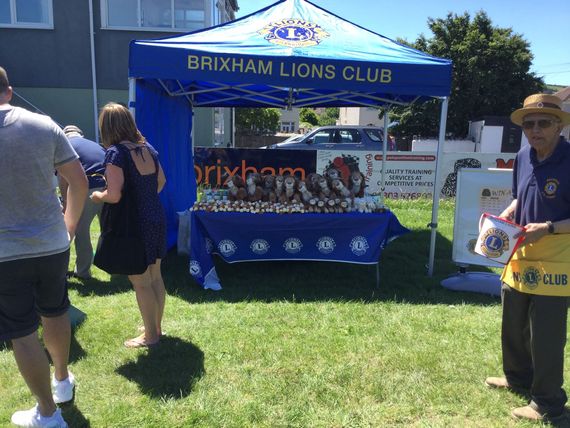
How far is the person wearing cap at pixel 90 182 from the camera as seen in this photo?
4.48 metres

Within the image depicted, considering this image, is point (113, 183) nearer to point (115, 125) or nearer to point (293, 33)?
point (115, 125)

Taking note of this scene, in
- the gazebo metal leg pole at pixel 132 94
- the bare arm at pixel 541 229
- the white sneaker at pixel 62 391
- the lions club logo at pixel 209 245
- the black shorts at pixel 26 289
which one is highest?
the gazebo metal leg pole at pixel 132 94

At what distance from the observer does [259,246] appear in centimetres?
495

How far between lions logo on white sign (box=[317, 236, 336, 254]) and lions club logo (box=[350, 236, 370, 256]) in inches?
8.0

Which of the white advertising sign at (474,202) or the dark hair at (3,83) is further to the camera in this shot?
the white advertising sign at (474,202)

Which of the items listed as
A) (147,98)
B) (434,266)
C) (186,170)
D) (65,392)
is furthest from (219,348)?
(186,170)

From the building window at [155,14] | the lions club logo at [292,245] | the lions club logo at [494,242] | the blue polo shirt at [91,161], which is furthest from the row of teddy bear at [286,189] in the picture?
the building window at [155,14]

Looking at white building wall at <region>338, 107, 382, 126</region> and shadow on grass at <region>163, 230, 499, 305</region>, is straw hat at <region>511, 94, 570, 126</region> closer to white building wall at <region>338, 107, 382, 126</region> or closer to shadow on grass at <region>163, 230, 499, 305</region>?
shadow on grass at <region>163, 230, 499, 305</region>

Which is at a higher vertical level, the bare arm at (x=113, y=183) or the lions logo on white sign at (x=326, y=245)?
the bare arm at (x=113, y=183)

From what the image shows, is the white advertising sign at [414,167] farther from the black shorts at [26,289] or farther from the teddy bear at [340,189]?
the black shorts at [26,289]

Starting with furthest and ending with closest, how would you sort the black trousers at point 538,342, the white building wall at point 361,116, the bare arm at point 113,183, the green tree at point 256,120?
the white building wall at point 361,116
the green tree at point 256,120
the bare arm at point 113,183
the black trousers at point 538,342

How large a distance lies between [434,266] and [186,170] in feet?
12.6

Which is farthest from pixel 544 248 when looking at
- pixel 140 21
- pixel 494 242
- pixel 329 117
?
pixel 329 117

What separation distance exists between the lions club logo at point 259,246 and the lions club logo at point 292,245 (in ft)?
0.66
